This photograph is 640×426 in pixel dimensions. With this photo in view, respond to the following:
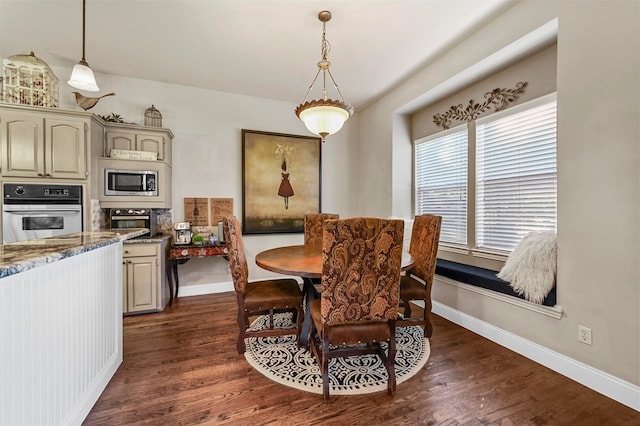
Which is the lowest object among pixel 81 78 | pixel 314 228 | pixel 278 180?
pixel 314 228

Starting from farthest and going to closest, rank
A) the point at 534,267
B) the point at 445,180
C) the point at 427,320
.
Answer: the point at 445,180 < the point at 427,320 < the point at 534,267

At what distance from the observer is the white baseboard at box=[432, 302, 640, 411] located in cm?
172

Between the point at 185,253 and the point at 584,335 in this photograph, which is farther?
the point at 185,253

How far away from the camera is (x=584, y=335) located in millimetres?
1924

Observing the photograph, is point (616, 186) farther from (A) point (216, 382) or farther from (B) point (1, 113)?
(B) point (1, 113)

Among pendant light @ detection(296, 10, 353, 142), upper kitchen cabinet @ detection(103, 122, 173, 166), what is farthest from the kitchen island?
upper kitchen cabinet @ detection(103, 122, 173, 166)

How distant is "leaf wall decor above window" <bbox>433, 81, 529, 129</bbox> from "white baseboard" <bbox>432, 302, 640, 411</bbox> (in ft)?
7.22

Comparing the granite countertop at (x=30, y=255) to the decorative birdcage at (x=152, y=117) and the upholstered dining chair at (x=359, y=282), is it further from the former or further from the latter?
the decorative birdcage at (x=152, y=117)

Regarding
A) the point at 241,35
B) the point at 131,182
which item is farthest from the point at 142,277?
the point at 241,35

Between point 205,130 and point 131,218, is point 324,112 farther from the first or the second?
point 131,218

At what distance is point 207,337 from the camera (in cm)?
260

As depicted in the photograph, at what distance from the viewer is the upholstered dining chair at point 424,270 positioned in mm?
2484

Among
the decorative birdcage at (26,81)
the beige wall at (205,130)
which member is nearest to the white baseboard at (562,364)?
the beige wall at (205,130)

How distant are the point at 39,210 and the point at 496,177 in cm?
466
